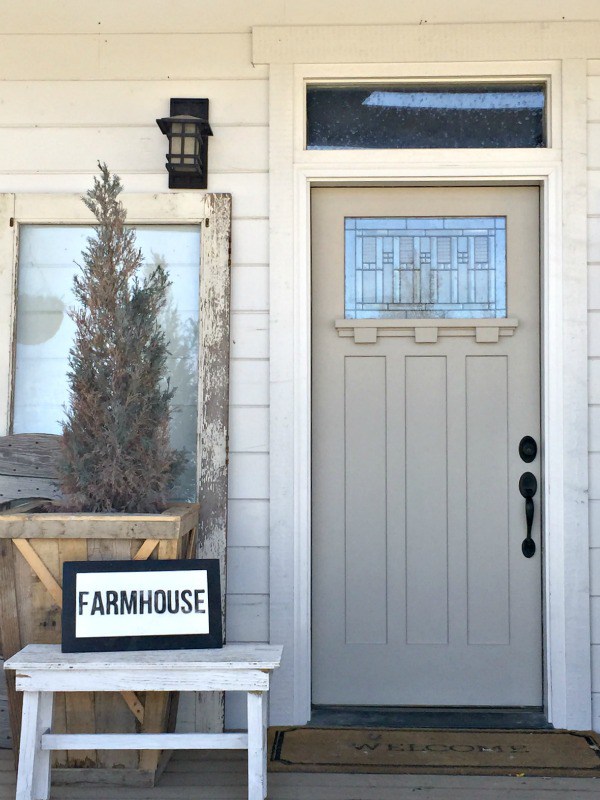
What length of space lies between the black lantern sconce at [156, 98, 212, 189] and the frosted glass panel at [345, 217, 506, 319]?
580mm

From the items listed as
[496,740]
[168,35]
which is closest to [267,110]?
[168,35]

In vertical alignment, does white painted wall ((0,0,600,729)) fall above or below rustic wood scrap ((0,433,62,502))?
above

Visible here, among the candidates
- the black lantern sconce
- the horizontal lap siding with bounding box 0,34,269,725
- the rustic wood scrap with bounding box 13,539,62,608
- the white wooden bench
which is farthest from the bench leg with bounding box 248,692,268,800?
the black lantern sconce

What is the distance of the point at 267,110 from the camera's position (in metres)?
3.00

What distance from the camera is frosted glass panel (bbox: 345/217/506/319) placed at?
3.07m

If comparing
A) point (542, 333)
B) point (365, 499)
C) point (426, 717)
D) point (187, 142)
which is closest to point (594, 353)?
point (542, 333)

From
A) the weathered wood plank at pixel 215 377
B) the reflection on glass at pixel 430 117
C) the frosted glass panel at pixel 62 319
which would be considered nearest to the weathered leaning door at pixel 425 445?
the reflection on glass at pixel 430 117

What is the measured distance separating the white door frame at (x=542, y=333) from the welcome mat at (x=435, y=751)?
0.44 feet

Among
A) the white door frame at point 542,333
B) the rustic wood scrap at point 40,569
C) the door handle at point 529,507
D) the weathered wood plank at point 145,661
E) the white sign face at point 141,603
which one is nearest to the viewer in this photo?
the weathered wood plank at point 145,661

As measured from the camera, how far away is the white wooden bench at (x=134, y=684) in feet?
7.24

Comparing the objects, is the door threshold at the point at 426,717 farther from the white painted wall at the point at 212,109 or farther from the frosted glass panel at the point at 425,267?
the frosted glass panel at the point at 425,267

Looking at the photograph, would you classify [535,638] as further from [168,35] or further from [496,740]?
[168,35]

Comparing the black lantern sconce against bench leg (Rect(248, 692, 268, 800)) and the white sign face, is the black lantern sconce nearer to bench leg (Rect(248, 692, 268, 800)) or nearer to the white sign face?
the white sign face

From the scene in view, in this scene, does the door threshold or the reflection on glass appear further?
the reflection on glass
